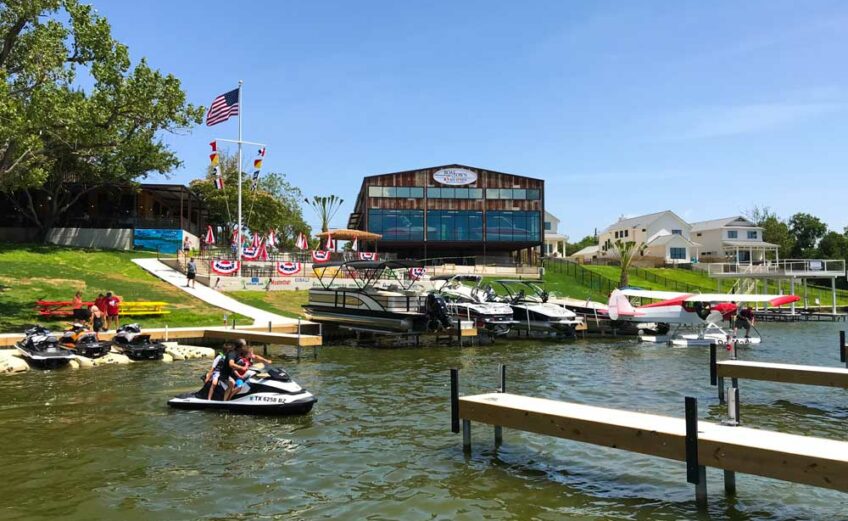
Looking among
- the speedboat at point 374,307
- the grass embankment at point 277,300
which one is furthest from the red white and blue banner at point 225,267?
the speedboat at point 374,307

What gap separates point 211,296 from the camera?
36344 mm

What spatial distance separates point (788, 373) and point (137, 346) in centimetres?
1943

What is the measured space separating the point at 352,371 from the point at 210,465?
392 inches

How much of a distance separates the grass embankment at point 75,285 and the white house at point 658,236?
66225 mm

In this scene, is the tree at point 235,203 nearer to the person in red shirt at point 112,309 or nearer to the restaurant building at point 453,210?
the restaurant building at point 453,210

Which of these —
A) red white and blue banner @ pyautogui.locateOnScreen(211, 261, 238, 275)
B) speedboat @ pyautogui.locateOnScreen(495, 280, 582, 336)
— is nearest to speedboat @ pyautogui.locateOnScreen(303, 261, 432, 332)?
speedboat @ pyautogui.locateOnScreen(495, 280, 582, 336)

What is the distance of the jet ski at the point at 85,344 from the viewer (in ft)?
66.1

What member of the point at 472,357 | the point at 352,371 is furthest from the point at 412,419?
the point at 472,357

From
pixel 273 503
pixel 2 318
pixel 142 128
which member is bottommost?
pixel 273 503

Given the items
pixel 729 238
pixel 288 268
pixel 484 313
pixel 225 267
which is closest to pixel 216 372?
pixel 484 313

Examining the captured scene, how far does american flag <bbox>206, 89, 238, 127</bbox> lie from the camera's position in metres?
37.8

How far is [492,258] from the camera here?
7381 cm

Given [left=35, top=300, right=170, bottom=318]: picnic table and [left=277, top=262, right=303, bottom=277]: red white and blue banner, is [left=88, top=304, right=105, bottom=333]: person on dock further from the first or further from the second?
[left=277, top=262, right=303, bottom=277]: red white and blue banner

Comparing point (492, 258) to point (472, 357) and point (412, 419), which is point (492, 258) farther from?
point (412, 419)
